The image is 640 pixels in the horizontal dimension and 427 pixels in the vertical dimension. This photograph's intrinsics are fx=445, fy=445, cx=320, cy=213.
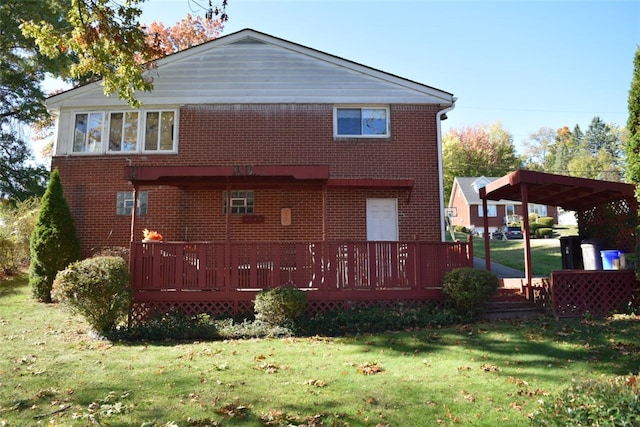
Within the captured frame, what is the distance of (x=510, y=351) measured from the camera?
6.72 m

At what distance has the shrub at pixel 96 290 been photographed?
26.2ft

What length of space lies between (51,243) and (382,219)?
899 cm

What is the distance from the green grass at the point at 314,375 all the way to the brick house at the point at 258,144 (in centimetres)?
488

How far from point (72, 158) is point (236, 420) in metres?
11.6

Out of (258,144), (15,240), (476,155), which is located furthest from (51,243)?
(476,155)

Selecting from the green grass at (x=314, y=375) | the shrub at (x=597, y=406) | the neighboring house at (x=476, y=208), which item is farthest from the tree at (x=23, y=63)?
the neighboring house at (x=476, y=208)

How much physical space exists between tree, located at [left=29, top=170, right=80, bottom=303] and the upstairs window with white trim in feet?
5.04

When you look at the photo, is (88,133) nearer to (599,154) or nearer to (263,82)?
(263,82)

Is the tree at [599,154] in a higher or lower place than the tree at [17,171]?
higher

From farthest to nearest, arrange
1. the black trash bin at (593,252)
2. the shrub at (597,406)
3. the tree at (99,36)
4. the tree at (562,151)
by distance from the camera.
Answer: the tree at (562,151)
the black trash bin at (593,252)
the tree at (99,36)
the shrub at (597,406)

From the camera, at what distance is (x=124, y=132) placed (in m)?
13.4

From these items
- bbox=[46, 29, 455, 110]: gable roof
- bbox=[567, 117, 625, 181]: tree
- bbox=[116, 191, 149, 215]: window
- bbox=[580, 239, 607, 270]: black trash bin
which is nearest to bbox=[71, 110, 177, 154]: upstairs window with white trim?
bbox=[46, 29, 455, 110]: gable roof

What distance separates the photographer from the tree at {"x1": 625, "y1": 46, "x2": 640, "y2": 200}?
8.91 metres

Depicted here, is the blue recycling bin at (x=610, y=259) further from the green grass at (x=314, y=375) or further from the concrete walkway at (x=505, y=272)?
the concrete walkway at (x=505, y=272)
